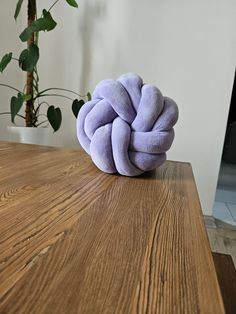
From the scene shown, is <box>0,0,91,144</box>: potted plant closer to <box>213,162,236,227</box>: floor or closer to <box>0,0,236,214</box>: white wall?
<box>0,0,236,214</box>: white wall

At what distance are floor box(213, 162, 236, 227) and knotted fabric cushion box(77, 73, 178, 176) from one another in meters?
1.41

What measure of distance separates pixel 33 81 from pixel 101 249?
1517mm

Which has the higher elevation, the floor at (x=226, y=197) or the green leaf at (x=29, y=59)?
the green leaf at (x=29, y=59)

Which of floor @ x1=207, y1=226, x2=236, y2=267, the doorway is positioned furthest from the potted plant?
the doorway

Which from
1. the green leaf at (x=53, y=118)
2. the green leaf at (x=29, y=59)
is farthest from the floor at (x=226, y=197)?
the green leaf at (x=29, y=59)

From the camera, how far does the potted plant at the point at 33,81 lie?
138 cm

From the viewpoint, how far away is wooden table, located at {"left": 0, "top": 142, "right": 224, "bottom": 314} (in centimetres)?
20

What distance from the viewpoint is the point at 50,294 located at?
0.66 ft

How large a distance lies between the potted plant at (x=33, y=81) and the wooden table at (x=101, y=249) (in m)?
1.08

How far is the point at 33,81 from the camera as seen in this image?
5.30ft

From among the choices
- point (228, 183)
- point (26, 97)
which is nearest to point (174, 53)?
point (26, 97)

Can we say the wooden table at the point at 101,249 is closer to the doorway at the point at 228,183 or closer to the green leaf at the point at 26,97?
the green leaf at the point at 26,97

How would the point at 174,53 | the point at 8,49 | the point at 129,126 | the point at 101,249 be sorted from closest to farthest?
the point at 101,249 → the point at 129,126 → the point at 174,53 → the point at 8,49

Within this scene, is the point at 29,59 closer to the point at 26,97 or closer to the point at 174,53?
the point at 26,97
